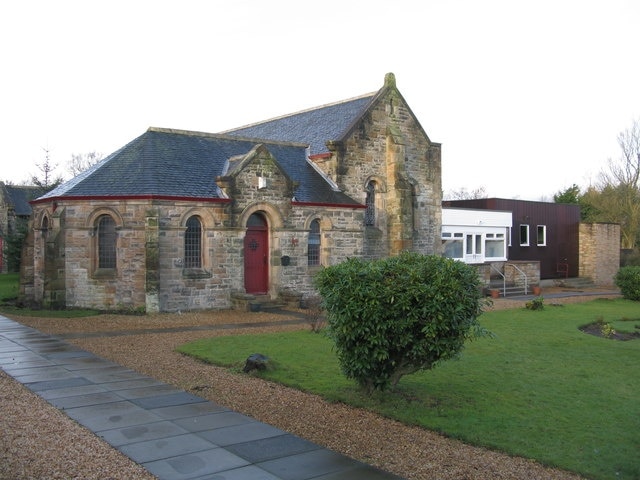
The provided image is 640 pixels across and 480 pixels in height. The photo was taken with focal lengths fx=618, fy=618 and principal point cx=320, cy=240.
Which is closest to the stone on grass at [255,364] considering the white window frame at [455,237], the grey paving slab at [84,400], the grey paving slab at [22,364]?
the grey paving slab at [84,400]

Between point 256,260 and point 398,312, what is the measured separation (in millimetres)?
15226

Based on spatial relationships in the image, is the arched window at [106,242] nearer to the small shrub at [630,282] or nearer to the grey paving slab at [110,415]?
the grey paving slab at [110,415]

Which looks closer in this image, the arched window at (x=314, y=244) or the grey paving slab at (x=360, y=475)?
the grey paving slab at (x=360, y=475)

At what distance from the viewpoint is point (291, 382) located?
1136 cm

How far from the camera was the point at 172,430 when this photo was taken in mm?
8562

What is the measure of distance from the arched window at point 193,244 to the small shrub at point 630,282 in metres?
20.3

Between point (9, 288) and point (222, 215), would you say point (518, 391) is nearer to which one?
point (222, 215)

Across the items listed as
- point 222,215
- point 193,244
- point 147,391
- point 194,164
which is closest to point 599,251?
point 222,215

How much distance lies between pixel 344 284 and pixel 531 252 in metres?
32.4

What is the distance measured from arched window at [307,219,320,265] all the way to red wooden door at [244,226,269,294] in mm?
2062

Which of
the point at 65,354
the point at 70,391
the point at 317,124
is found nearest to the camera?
the point at 70,391

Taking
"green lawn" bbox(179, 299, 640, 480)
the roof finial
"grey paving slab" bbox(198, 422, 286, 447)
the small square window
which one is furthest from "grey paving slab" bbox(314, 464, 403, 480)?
the small square window

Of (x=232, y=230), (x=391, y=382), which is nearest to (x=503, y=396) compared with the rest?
(x=391, y=382)

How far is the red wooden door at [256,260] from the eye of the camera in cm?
2384
